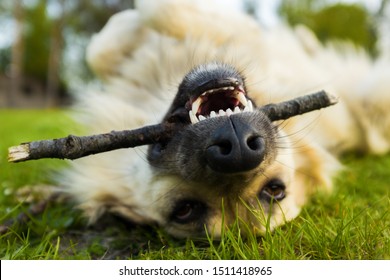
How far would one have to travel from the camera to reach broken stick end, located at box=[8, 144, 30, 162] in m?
→ 1.74

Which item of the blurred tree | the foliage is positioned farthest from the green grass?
the foliage

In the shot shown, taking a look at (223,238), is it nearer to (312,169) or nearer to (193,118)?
(193,118)

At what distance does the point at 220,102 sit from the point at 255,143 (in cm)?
35

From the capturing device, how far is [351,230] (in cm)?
198

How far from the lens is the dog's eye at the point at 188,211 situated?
2.24m

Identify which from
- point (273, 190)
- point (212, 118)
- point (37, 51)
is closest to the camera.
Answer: point (212, 118)

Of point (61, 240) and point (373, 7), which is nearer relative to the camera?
point (61, 240)

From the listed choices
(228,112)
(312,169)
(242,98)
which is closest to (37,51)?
(312,169)

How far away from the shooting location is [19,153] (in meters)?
1.76

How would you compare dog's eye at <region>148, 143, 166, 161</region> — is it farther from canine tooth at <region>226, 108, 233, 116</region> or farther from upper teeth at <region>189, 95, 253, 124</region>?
canine tooth at <region>226, 108, 233, 116</region>

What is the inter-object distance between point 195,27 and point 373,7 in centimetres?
228

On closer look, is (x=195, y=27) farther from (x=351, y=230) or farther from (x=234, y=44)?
(x=351, y=230)
